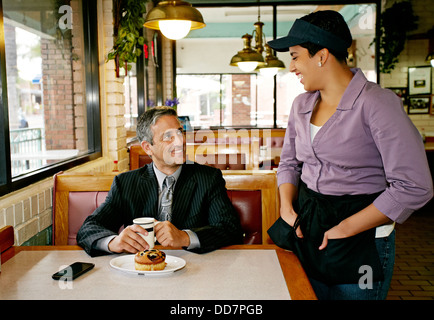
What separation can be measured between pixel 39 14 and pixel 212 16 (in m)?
6.18

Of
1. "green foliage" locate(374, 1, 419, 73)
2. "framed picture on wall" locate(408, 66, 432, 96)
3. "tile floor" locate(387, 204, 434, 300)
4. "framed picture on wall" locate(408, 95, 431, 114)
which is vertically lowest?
"tile floor" locate(387, 204, 434, 300)

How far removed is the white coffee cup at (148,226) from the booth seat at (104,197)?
67cm

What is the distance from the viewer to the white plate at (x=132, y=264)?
53.6 inches

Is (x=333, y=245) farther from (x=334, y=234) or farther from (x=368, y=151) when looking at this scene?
(x=368, y=151)

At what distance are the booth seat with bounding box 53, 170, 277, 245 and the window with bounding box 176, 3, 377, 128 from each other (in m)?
6.67

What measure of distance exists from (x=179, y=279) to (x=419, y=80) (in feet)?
25.2

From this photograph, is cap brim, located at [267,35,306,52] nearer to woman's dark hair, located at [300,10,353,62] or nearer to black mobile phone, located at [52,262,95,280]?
woman's dark hair, located at [300,10,353,62]

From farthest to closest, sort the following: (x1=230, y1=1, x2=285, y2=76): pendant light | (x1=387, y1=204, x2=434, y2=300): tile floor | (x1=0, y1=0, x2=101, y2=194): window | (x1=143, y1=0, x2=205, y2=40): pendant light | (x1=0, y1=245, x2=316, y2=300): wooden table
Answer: (x1=230, y1=1, x2=285, y2=76): pendant light → (x1=0, y1=0, x2=101, y2=194): window → (x1=387, y1=204, x2=434, y2=300): tile floor → (x1=143, y1=0, x2=205, y2=40): pendant light → (x1=0, y1=245, x2=316, y2=300): wooden table

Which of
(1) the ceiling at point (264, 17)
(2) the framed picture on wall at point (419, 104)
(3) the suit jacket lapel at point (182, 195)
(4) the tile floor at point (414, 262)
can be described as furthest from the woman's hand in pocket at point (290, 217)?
(2) the framed picture on wall at point (419, 104)

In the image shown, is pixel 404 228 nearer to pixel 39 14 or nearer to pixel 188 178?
pixel 188 178

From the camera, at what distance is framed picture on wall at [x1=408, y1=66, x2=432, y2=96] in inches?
308

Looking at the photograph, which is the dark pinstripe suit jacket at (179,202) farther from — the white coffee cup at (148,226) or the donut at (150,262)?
the donut at (150,262)

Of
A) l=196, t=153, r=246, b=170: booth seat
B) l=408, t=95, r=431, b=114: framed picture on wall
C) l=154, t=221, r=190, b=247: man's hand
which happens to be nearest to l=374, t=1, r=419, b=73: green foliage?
l=408, t=95, r=431, b=114: framed picture on wall

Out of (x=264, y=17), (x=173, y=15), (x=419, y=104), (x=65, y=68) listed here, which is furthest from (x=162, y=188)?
(x=264, y=17)
